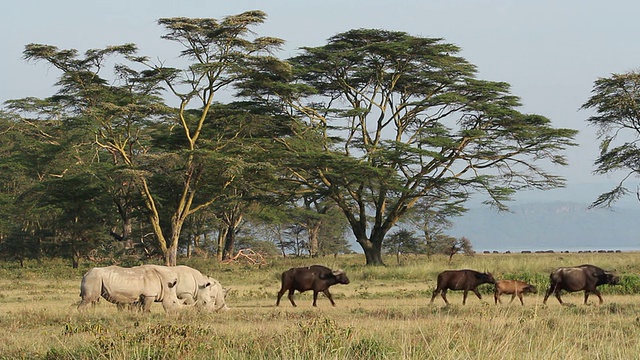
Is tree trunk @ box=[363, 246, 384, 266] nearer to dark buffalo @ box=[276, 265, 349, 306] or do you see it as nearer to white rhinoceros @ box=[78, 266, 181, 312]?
dark buffalo @ box=[276, 265, 349, 306]

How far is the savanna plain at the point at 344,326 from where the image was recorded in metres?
9.01

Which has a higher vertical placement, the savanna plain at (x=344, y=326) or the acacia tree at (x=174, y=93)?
the acacia tree at (x=174, y=93)

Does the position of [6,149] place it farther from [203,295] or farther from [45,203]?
[203,295]

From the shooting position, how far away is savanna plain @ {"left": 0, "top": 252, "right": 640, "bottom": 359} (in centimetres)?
901

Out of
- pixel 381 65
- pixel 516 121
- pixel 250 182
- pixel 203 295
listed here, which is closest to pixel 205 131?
pixel 250 182

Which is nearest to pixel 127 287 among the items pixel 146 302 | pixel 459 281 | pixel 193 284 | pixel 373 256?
pixel 146 302

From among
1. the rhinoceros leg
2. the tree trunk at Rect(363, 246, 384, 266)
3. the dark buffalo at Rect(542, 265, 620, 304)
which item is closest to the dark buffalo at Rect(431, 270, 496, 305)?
the dark buffalo at Rect(542, 265, 620, 304)

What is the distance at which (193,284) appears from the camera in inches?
698

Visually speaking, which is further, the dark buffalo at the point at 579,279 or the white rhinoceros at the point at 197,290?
the dark buffalo at the point at 579,279

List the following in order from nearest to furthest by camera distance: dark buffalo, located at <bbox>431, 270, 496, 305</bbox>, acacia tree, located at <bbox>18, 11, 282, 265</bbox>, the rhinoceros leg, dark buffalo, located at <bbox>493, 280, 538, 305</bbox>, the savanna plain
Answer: the savanna plain, the rhinoceros leg, dark buffalo, located at <bbox>493, 280, 538, 305</bbox>, dark buffalo, located at <bbox>431, 270, 496, 305</bbox>, acacia tree, located at <bbox>18, 11, 282, 265</bbox>

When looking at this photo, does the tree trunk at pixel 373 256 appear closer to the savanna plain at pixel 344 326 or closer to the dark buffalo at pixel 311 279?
the savanna plain at pixel 344 326

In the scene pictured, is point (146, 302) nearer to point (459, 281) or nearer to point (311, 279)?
point (311, 279)

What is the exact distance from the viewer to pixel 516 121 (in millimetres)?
37375

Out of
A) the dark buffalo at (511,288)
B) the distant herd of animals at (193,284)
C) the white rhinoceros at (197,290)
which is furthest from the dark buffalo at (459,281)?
the white rhinoceros at (197,290)
